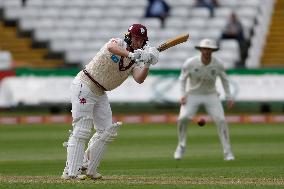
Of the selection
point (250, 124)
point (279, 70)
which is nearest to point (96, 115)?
point (250, 124)

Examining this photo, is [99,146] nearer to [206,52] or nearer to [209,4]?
[206,52]

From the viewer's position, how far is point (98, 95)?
9.95 m

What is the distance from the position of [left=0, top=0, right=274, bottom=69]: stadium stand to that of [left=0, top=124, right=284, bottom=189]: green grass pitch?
4.16 meters

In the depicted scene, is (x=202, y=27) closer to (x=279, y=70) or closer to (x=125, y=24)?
(x=125, y=24)

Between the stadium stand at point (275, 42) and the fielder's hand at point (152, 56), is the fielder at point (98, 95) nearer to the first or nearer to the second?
the fielder's hand at point (152, 56)

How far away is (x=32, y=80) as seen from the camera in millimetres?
22531

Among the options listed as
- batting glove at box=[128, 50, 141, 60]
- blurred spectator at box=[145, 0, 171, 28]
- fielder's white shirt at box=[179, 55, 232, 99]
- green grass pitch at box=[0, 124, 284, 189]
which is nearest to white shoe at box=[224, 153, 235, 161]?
green grass pitch at box=[0, 124, 284, 189]

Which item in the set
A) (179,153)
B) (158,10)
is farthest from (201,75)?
(158,10)

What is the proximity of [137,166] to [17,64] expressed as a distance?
12095 millimetres

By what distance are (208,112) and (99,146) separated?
4130 millimetres

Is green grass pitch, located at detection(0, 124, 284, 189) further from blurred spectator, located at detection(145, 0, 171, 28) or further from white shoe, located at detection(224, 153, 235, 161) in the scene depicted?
blurred spectator, located at detection(145, 0, 171, 28)

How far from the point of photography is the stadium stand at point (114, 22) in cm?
2435

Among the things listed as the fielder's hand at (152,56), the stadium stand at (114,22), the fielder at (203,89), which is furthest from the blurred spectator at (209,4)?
the fielder's hand at (152,56)

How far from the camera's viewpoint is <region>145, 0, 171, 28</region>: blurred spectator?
2518 cm
